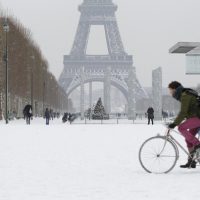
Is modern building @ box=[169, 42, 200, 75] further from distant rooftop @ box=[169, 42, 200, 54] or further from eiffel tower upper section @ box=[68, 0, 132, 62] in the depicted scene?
eiffel tower upper section @ box=[68, 0, 132, 62]

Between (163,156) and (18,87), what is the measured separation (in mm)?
50316

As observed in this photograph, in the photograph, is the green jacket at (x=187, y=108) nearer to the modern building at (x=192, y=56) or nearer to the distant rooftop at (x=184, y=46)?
the modern building at (x=192, y=56)

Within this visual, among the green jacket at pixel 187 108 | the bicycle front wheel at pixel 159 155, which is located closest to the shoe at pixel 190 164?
the bicycle front wheel at pixel 159 155

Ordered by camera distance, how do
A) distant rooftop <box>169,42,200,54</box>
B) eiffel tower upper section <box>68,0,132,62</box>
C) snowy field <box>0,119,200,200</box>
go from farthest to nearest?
1. eiffel tower upper section <box>68,0,132,62</box>
2. distant rooftop <box>169,42,200,54</box>
3. snowy field <box>0,119,200,200</box>

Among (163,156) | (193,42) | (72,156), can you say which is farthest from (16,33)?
(163,156)

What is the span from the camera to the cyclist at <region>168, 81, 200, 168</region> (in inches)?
403

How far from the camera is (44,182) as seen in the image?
360 inches

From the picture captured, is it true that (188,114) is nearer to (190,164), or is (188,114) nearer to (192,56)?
(190,164)

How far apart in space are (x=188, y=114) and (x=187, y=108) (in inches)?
6.8

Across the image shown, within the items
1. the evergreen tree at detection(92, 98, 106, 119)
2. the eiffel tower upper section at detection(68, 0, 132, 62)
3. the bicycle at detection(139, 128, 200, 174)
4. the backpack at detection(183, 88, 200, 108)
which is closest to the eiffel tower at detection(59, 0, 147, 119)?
the eiffel tower upper section at detection(68, 0, 132, 62)

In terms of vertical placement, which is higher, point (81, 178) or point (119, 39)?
point (119, 39)

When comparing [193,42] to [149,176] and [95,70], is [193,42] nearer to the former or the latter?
[149,176]

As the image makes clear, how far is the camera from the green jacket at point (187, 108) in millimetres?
10211

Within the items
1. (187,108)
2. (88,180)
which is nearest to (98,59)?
(187,108)
